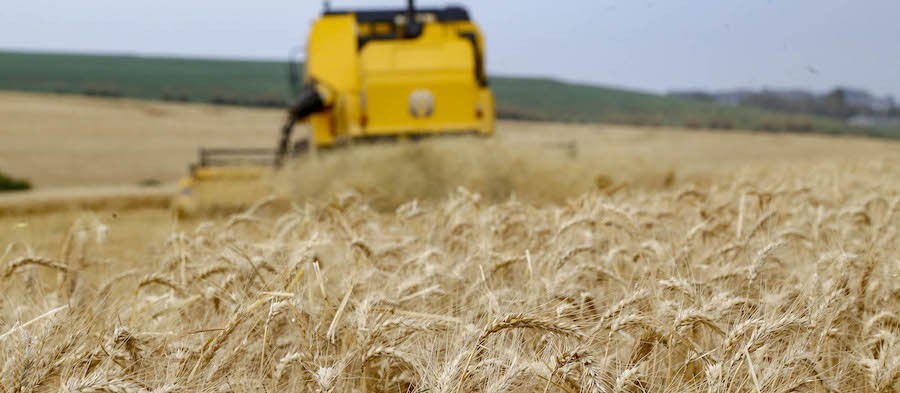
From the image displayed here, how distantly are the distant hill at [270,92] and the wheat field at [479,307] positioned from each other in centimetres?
4371

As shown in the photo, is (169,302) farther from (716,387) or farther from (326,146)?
(326,146)

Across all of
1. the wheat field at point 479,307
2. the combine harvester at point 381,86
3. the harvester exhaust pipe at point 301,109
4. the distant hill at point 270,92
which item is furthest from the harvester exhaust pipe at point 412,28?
the distant hill at point 270,92

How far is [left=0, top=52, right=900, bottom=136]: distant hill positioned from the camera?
5272 centimetres

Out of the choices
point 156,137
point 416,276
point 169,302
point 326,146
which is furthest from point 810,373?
point 156,137

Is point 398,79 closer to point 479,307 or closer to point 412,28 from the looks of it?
point 412,28

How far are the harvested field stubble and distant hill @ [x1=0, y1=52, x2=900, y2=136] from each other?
4397 cm

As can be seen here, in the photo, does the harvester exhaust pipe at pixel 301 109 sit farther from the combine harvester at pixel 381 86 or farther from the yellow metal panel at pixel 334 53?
the yellow metal panel at pixel 334 53

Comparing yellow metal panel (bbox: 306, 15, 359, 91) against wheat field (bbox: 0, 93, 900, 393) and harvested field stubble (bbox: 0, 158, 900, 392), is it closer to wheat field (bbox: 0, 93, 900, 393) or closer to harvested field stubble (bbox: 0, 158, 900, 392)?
wheat field (bbox: 0, 93, 900, 393)

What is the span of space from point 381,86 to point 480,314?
850 cm

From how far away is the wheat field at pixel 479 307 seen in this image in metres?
2.13

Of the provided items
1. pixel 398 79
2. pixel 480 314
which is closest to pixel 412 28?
pixel 398 79

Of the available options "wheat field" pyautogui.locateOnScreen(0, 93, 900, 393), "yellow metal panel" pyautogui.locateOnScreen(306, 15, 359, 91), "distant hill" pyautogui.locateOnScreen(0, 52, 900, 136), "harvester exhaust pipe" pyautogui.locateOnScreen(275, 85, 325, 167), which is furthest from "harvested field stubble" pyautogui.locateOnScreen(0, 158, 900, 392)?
"distant hill" pyautogui.locateOnScreen(0, 52, 900, 136)

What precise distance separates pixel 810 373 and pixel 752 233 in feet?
4.70

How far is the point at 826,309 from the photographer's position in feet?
8.18
